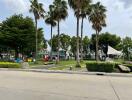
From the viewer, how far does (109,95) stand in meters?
13.7

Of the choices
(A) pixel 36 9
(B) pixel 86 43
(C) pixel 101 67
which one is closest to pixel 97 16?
(A) pixel 36 9

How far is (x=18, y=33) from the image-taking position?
73688 millimetres

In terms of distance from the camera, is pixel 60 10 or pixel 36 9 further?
pixel 36 9

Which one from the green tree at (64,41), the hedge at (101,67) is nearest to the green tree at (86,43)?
the green tree at (64,41)

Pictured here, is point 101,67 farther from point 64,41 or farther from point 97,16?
point 64,41

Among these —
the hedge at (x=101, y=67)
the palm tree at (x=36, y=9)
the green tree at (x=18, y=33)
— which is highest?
the palm tree at (x=36, y=9)

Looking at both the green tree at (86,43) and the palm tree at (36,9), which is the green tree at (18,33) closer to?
the palm tree at (36,9)

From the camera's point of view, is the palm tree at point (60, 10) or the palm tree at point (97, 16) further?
the palm tree at point (97, 16)

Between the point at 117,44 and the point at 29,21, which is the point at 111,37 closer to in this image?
the point at 117,44

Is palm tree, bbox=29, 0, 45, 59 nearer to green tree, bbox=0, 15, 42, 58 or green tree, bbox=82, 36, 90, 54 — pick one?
green tree, bbox=0, 15, 42, 58

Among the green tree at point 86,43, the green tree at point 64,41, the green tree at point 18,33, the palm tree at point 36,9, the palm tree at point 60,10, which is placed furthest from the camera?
the green tree at point 86,43

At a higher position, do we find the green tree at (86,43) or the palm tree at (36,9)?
the palm tree at (36,9)

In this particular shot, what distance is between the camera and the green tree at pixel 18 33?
73.8 m

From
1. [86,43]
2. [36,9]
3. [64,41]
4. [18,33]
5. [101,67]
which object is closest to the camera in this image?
[101,67]
